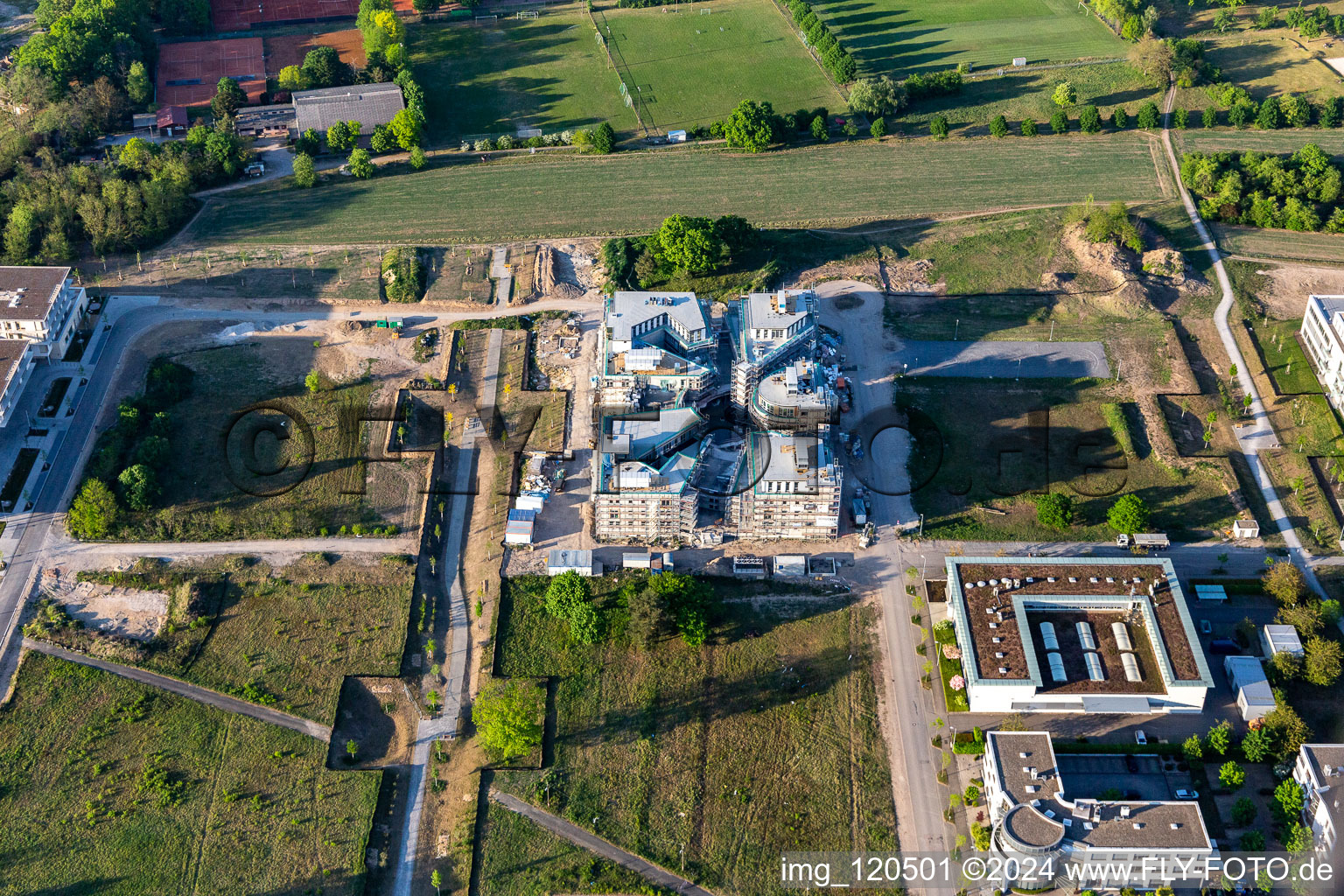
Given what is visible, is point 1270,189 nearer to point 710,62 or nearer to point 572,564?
point 710,62

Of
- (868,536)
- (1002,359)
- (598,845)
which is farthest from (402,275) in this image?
(598,845)

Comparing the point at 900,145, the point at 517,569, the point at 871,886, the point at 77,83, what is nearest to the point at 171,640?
the point at 517,569

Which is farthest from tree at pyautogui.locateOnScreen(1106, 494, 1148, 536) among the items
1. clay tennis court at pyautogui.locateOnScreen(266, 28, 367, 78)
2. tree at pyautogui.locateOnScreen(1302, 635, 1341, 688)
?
clay tennis court at pyautogui.locateOnScreen(266, 28, 367, 78)

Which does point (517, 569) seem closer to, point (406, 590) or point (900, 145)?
point (406, 590)

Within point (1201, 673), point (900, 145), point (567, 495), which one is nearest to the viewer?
point (1201, 673)

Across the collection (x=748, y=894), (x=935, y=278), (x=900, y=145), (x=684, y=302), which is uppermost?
(x=900, y=145)

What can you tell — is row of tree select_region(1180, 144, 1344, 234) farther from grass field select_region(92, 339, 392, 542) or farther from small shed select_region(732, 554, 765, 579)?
grass field select_region(92, 339, 392, 542)

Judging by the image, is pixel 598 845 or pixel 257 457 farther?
pixel 257 457
